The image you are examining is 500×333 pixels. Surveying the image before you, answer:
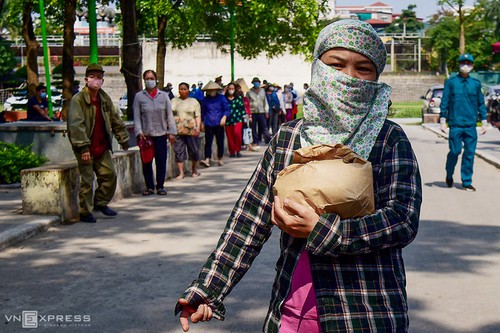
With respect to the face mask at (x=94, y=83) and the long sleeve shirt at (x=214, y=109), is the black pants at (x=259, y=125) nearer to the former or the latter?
the long sleeve shirt at (x=214, y=109)

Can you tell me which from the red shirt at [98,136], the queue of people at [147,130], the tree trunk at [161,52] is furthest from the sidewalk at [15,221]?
the tree trunk at [161,52]

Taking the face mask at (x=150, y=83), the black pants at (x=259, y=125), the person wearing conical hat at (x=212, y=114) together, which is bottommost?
the black pants at (x=259, y=125)

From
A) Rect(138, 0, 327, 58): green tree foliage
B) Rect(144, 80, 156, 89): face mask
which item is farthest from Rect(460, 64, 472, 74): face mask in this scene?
Rect(138, 0, 327, 58): green tree foliage

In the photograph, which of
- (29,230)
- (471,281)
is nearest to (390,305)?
(471,281)

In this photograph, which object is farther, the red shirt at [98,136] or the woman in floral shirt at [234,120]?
the woman in floral shirt at [234,120]

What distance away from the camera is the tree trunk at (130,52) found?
19.2m

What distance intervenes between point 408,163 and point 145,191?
427 inches

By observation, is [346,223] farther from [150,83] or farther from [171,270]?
[150,83]

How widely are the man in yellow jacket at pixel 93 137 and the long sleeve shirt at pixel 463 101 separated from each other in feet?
14.9

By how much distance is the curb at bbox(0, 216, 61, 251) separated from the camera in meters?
9.06

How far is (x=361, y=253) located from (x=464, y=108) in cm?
1035

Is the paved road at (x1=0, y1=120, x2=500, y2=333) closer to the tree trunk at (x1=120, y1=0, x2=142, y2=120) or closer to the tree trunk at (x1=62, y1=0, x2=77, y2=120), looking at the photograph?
the tree trunk at (x1=120, y1=0, x2=142, y2=120)

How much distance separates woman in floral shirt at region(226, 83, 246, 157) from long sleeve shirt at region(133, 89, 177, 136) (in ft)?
24.6

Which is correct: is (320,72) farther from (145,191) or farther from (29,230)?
(145,191)
